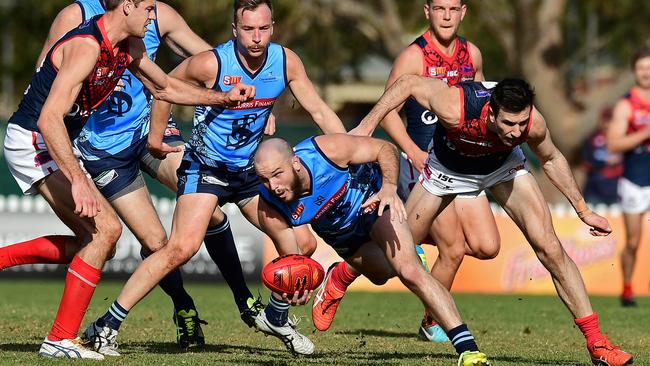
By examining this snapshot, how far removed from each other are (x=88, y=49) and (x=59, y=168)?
74cm

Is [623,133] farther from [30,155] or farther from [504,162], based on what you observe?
[30,155]

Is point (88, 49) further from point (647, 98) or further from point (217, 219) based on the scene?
point (647, 98)

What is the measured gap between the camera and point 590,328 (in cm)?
785

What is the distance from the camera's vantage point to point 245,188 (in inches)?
336

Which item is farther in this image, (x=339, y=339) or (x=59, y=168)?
(x=339, y=339)

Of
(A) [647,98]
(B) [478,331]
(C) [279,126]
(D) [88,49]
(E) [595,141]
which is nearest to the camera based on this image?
(D) [88,49]

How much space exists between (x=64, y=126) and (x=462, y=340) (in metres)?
2.58

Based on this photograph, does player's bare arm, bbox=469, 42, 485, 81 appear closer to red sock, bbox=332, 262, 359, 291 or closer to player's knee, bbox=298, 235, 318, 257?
red sock, bbox=332, 262, 359, 291

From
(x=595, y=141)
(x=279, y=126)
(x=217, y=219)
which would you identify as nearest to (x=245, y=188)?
(x=217, y=219)

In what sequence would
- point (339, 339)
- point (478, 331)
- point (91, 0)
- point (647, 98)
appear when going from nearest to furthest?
point (91, 0)
point (339, 339)
point (478, 331)
point (647, 98)

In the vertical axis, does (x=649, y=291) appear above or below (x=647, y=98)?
below

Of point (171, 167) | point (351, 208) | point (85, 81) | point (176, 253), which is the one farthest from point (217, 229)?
point (85, 81)

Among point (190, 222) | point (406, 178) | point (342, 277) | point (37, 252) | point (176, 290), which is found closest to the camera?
point (190, 222)

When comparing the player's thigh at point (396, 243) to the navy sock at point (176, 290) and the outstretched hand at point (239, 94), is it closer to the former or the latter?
the outstretched hand at point (239, 94)
